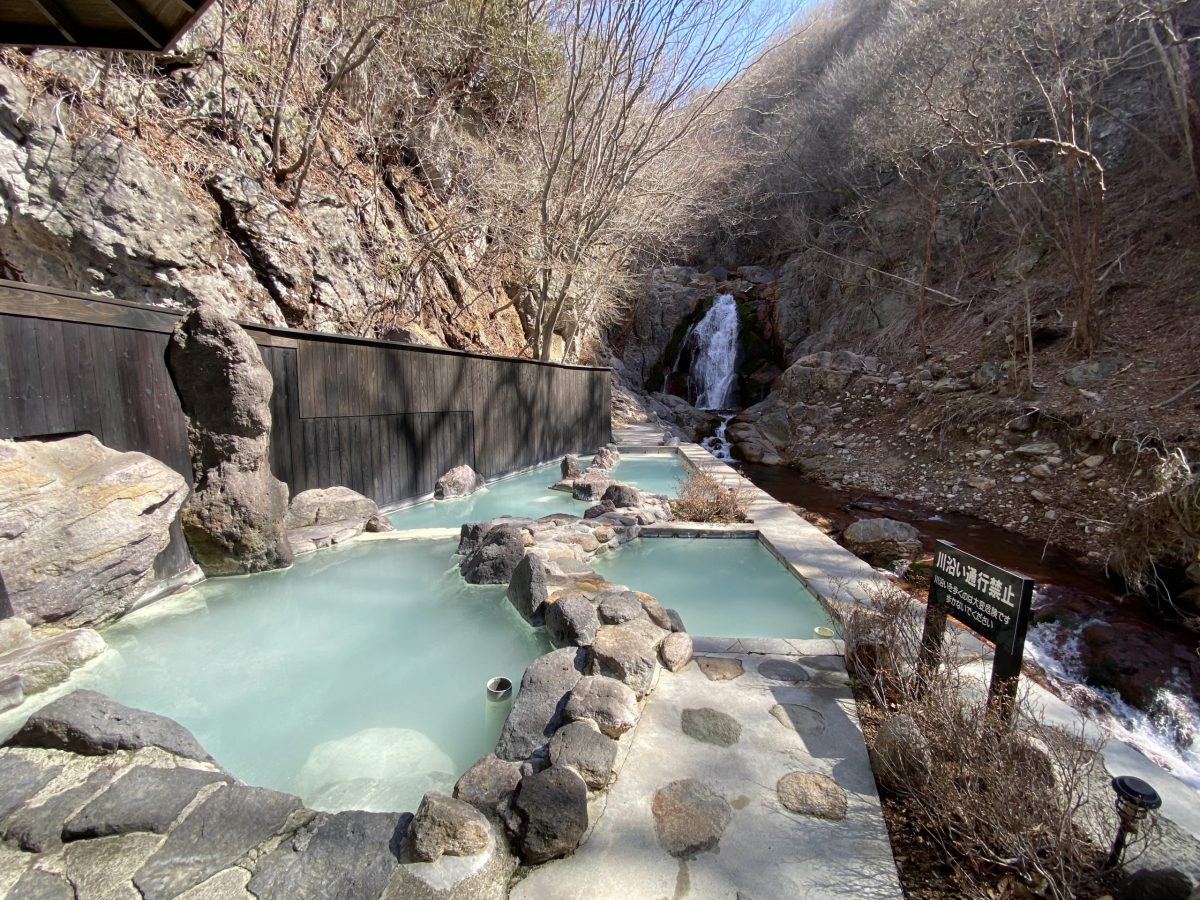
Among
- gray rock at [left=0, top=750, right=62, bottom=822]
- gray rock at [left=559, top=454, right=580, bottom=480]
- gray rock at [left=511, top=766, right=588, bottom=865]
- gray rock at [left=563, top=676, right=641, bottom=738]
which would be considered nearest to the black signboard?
gray rock at [left=563, top=676, right=641, bottom=738]

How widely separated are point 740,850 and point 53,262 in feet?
24.4

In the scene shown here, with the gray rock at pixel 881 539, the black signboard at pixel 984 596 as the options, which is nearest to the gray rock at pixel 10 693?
the black signboard at pixel 984 596

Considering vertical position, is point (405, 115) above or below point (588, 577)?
above

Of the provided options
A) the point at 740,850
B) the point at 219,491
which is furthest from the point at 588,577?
the point at 219,491

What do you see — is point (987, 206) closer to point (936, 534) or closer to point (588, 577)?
point (936, 534)

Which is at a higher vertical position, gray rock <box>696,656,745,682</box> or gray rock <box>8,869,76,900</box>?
gray rock <box>8,869,76,900</box>

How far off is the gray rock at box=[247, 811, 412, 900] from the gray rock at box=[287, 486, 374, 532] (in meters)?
3.44

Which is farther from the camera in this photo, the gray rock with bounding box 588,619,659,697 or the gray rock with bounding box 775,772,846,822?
the gray rock with bounding box 588,619,659,697

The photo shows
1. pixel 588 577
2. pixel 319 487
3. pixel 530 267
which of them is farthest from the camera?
pixel 530 267

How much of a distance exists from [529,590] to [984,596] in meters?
2.23

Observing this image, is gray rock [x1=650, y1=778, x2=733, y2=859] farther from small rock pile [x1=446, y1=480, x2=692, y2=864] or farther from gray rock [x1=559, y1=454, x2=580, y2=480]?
gray rock [x1=559, y1=454, x2=580, y2=480]

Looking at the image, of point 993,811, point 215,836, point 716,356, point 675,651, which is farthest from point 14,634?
point 716,356

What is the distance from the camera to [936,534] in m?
6.86

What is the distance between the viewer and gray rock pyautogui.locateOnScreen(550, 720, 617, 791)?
1805 millimetres
